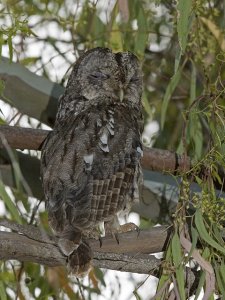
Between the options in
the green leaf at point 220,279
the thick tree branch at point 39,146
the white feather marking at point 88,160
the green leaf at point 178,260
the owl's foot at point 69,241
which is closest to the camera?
the green leaf at point 178,260

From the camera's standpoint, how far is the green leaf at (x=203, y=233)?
3027 millimetres

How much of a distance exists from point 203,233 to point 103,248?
59 centimetres

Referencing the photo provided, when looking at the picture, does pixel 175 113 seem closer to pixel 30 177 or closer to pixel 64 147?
pixel 30 177

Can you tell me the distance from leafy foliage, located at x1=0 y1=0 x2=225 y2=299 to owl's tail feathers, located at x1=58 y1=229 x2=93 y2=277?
226 mm

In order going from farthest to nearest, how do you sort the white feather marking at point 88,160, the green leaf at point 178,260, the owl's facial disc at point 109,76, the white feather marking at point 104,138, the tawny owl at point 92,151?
the owl's facial disc at point 109,76 < the white feather marking at point 104,138 < the white feather marking at point 88,160 < the tawny owl at point 92,151 < the green leaf at point 178,260

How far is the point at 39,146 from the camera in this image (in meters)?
4.27

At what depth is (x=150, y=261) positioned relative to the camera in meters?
3.33

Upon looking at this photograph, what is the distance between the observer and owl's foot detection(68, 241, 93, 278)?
3307 millimetres

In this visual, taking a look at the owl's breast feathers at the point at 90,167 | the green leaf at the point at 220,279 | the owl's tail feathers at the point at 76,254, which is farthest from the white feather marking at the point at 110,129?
the green leaf at the point at 220,279

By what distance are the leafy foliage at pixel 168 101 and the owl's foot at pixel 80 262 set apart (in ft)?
0.91

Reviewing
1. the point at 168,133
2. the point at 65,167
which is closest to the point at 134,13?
the point at 65,167

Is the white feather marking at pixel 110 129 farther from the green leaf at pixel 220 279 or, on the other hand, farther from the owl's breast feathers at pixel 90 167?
the green leaf at pixel 220 279

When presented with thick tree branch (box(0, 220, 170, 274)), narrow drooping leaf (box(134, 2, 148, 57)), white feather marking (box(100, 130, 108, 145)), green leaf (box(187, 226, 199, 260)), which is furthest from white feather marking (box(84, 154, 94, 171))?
green leaf (box(187, 226, 199, 260))

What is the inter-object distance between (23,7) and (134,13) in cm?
57
